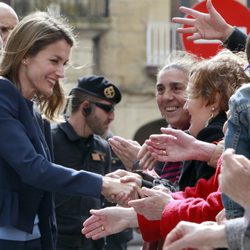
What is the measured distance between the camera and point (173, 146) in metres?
5.07

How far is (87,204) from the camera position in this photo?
24.4 feet

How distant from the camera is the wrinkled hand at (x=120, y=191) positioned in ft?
17.2

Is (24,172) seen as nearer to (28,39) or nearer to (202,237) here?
(28,39)

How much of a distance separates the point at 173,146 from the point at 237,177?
1.41 metres

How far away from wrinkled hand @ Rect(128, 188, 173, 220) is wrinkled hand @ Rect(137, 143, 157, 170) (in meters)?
0.77

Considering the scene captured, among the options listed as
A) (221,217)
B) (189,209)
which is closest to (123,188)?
(189,209)

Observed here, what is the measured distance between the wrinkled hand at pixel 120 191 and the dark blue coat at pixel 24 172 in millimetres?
43

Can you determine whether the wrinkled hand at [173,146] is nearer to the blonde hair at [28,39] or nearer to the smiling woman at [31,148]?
the smiling woman at [31,148]

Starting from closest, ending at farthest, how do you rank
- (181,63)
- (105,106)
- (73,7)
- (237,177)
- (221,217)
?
(237,177), (221,217), (181,63), (105,106), (73,7)

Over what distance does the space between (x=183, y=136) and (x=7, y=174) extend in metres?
0.92

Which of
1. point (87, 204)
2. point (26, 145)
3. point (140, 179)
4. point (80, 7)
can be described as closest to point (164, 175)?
point (140, 179)

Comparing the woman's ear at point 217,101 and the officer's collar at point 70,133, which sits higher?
the woman's ear at point 217,101

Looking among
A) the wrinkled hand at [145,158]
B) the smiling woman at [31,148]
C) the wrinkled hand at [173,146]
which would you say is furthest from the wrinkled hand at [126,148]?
the wrinkled hand at [173,146]

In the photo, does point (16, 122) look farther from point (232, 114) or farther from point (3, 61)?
point (232, 114)
